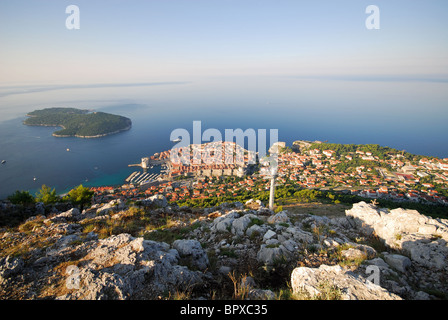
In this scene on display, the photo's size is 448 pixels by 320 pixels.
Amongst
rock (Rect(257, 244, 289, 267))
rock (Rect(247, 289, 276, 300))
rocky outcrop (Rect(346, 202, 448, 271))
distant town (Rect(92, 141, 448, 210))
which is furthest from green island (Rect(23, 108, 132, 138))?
rock (Rect(247, 289, 276, 300))

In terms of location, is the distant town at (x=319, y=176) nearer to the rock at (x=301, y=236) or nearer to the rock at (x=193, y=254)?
the rock at (x=301, y=236)

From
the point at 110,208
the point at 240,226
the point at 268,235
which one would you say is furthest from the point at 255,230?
the point at 110,208

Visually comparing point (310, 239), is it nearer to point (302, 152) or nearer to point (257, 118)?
point (302, 152)

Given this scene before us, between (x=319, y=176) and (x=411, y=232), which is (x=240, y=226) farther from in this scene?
(x=319, y=176)

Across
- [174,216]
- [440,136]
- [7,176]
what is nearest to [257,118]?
[440,136]

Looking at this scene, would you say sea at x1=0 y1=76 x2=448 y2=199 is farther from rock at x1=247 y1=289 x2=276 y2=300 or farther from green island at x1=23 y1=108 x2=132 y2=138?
rock at x1=247 y1=289 x2=276 y2=300

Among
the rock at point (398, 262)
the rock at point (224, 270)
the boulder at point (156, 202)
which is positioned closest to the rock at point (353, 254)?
the rock at point (398, 262)
